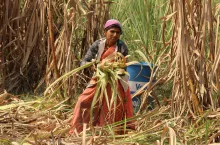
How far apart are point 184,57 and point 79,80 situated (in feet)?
7.33

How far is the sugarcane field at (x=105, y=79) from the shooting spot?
15.0 ft

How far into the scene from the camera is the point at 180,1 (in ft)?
15.3

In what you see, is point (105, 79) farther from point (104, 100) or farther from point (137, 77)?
point (137, 77)

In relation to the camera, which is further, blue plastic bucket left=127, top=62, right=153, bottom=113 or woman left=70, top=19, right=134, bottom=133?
blue plastic bucket left=127, top=62, right=153, bottom=113

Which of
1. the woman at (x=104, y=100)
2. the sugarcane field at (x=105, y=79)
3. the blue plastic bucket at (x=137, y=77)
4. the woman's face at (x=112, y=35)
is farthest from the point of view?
the blue plastic bucket at (x=137, y=77)

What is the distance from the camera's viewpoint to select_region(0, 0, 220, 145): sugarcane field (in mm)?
4582

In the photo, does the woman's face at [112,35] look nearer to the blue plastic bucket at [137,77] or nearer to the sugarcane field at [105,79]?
the sugarcane field at [105,79]

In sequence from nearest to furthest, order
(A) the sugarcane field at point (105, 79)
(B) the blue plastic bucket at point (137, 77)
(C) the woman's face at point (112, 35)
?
(A) the sugarcane field at point (105, 79) < (C) the woman's face at point (112, 35) < (B) the blue plastic bucket at point (137, 77)

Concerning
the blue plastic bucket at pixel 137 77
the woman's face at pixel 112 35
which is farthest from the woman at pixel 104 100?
the blue plastic bucket at pixel 137 77

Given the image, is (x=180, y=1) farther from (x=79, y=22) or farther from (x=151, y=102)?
(x=79, y=22)

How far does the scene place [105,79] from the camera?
4742 millimetres

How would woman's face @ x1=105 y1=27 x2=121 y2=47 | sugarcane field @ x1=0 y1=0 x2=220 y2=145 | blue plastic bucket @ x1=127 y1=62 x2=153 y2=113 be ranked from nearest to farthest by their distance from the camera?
1. sugarcane field @ x1=0 y1=0 x2=220 y2=145
2. woman's face @ x1=105 y1=27 x2=121 y2=47
3. blue plastic bucket @ x1=127 y1=62 x2=153 y2=113

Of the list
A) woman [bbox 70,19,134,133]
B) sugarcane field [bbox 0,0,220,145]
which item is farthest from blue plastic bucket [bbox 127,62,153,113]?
woman [bbox 70,19,134,133]

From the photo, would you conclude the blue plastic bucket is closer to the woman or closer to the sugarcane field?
the sugarcane field
